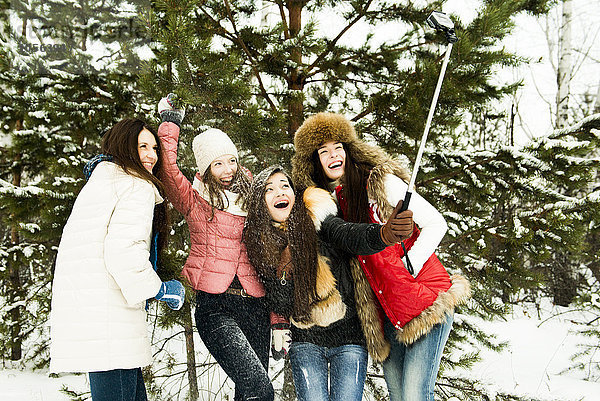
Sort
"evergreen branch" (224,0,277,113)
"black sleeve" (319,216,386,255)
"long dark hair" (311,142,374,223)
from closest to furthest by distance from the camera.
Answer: "black sleeve" (319,216,386,255)
"long dark hair" (311,142,374,223)
"evergreen branch" (224,0,277,113)

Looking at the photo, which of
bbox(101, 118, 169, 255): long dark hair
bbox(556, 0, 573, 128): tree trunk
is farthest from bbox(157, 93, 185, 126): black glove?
bbox(556, 0, 573, 128): tree trunk

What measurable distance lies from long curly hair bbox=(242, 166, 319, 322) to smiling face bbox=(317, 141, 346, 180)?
0.89 ft

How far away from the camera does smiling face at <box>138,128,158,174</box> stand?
8.60 ft

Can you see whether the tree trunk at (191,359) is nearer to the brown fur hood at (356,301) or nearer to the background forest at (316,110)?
the background forest at (316,110)

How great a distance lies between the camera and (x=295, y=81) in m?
5.05

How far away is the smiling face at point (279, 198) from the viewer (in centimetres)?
291

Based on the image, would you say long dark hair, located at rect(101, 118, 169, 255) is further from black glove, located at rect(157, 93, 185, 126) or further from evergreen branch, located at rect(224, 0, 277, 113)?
evergreen branch, located at rect(224, 0, 277, 113)

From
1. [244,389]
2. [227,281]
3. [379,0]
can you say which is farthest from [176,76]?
[379,0]

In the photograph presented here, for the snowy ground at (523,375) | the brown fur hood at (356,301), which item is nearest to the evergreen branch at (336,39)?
the brown fur hood at (356,301)

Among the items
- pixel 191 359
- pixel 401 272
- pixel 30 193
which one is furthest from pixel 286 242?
pixel 30 193

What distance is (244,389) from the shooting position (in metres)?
2.61

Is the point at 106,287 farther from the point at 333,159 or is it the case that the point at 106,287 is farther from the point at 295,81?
the point at 295,81

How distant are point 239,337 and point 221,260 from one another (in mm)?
504

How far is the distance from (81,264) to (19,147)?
154 inches
